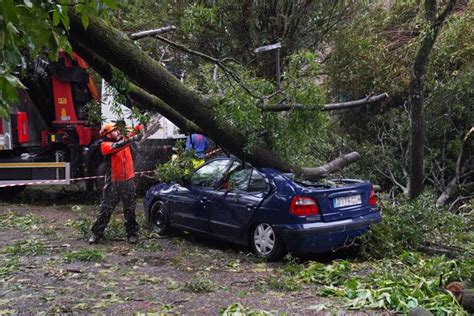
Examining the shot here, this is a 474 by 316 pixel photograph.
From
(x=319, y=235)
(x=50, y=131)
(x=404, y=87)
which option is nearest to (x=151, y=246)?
(x=319, y=235)

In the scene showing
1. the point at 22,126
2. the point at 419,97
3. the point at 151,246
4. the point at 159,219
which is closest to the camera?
the point at 151,246

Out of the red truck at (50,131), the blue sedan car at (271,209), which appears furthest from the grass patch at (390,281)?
the red truck at (50,131)

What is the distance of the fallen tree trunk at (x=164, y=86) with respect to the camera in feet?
19.5

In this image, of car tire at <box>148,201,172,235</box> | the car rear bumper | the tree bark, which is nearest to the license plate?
the car rear bumper

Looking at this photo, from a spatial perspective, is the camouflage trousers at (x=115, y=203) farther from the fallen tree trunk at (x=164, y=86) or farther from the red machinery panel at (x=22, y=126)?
the red machinery panel at (x=22, y=126)

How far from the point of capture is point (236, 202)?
746 centimetres

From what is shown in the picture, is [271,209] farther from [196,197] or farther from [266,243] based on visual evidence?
[196,197]

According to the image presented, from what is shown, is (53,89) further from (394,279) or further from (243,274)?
(394,279)

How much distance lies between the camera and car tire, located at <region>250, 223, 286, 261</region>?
273 inches

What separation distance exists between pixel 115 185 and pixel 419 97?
16.6 ft

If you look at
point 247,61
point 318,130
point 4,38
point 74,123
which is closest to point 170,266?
point 318,130

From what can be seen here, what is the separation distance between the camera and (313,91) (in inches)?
273

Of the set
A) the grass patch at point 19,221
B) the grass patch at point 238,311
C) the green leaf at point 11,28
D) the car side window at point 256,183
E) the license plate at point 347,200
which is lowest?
the grass patch at point 238,311

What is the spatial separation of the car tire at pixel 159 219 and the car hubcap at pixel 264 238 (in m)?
2.02
